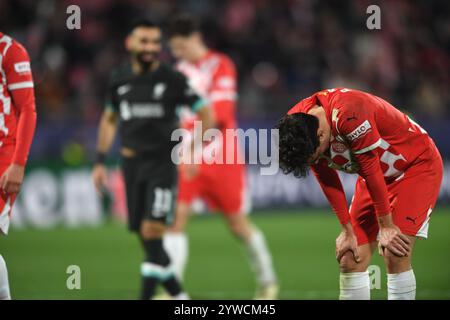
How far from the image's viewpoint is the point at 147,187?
691cm

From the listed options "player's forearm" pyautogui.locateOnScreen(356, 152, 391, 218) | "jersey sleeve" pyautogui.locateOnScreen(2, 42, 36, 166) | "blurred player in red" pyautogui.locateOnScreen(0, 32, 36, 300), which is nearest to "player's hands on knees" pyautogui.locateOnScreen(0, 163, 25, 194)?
"blurred player in red" pyautogui.locateOnScreen(0, 32, 36, 300)

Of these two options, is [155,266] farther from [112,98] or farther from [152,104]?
[112,98]

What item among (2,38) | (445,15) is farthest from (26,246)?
(445,15)

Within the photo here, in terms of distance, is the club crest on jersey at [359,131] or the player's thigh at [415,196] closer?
the club crest on jersey at [359,131]

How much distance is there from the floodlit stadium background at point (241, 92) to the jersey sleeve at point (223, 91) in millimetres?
2067

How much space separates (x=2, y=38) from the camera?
204 inches

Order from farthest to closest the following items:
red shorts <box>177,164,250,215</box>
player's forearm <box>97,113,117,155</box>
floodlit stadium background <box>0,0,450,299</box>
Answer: floodlit stadium background <box>0,0,450,299</box> → red shorts <box>177,164,250,215</box> → player's forearm <box>97,113,117,155</box>

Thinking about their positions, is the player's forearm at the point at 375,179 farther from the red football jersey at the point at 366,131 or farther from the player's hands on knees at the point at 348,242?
the player's hands on knees at the point at 348,242

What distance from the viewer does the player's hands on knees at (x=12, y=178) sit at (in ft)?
16.3

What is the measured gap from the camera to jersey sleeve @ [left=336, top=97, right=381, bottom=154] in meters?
4.75

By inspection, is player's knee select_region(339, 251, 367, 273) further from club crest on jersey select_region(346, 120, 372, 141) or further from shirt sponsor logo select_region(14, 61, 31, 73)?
shirt sponsor logo select_region(14, 61, 31, 73)

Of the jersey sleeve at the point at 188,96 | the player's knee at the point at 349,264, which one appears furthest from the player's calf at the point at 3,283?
the jersey sleeve at the point at 188,96

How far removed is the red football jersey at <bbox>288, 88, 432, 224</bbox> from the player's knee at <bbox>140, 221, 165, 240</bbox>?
193 cm
